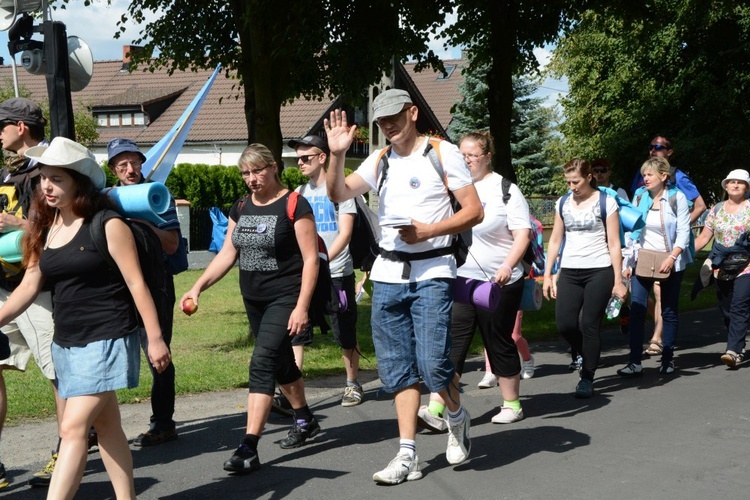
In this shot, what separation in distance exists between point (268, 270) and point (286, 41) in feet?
21.3

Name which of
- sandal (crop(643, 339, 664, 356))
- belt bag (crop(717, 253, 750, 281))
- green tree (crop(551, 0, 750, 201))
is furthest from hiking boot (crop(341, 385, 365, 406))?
green tree (crop(551, 0, 750, 201))

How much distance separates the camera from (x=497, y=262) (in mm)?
6809

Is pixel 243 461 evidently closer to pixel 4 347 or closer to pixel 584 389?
pixel 4 347

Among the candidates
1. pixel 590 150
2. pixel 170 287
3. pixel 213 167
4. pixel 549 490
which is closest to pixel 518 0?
pixel 170 287

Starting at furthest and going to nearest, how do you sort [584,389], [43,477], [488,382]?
[488,382] → [584,389] → [43,477]

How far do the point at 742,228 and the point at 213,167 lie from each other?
73.6 ft

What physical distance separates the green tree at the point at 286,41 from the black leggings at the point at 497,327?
4.89 meters

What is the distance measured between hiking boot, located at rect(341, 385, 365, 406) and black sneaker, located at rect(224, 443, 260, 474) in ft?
6.38

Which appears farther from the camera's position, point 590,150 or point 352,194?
point 590,150

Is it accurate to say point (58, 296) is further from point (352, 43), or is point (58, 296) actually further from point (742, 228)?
point (352, 43)

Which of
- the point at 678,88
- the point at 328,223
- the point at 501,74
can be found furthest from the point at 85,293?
the point at 678,88

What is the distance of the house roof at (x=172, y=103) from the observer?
1688 inches

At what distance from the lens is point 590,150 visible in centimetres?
3497

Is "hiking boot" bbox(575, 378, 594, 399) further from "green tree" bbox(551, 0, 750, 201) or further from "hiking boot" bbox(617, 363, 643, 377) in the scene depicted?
"green tree" bbox(551, 0, 750, 201)
